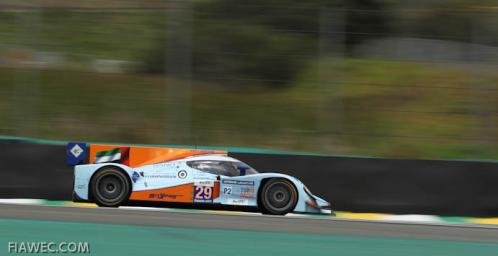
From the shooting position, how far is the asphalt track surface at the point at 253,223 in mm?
6383

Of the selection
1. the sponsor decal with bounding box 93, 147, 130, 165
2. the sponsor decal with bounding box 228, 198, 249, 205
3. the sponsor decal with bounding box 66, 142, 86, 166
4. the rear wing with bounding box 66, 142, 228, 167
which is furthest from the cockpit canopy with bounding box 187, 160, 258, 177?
the sponsor decal with bounding box 66, 142, 86, 166

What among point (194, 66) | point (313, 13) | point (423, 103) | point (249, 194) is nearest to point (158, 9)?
point (194, 66)

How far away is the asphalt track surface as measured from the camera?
638 centimetres

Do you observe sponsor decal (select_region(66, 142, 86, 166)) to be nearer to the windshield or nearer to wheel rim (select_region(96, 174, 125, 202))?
wheel rim (select_region(96, 174, 125, 202))

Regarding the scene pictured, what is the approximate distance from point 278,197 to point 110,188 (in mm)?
1565

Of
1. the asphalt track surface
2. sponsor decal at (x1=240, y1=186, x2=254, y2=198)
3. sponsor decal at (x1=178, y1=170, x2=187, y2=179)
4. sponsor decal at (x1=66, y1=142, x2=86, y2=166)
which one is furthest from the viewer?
sponsor decal at (x1=66, y1=142, x2=86, y2=166)

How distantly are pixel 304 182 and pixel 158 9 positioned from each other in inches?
181

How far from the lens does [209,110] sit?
30.9 feet

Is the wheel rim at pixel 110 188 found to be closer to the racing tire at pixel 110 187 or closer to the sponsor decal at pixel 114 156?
the racing tire at pixel 110 187

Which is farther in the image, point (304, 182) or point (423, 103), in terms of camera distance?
point (423, 103)

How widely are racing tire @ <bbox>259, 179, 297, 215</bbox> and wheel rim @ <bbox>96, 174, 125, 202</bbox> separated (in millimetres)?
1304

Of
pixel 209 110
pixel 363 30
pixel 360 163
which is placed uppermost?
pixel 363 30

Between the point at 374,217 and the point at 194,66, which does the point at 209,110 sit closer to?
the point at 194,66

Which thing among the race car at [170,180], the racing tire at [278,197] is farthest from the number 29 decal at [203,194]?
the racing tire at [278,197]
